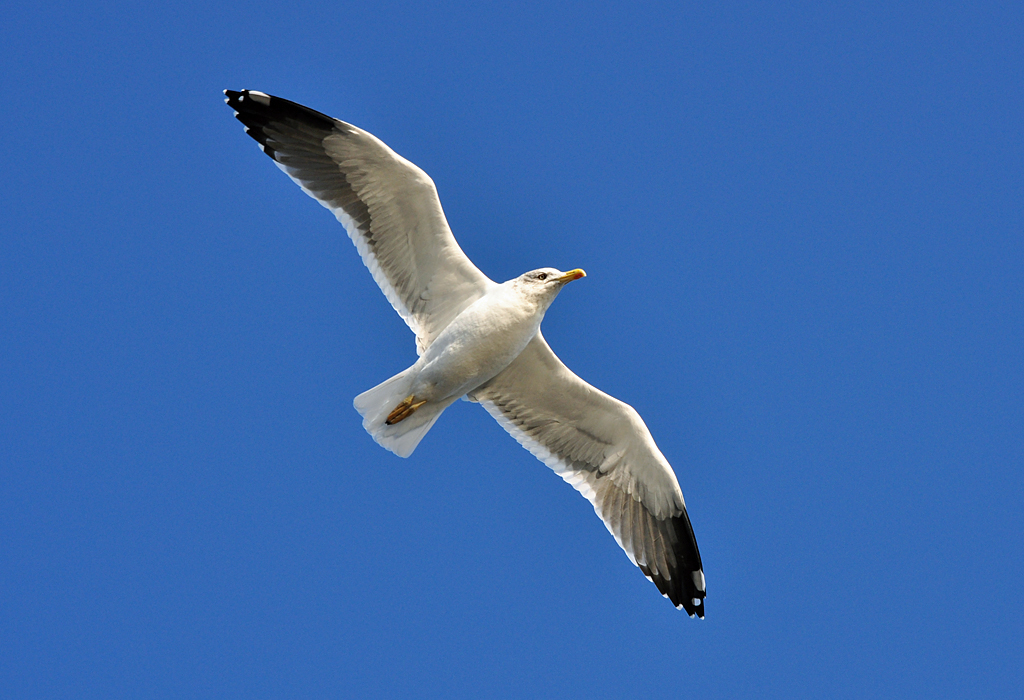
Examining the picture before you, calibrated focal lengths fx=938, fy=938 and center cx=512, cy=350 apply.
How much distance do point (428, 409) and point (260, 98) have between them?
9.08 ft

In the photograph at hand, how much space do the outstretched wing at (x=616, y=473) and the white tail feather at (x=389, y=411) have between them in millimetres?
701

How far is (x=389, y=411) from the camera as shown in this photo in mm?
7266

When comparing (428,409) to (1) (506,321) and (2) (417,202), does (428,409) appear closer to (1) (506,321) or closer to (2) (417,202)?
(1) (506,321)

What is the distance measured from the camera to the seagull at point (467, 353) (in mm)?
7125

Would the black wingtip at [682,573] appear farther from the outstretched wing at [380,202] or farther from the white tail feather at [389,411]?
the outstretched wing at [380,202]

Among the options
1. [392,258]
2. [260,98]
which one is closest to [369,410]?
[392,258]

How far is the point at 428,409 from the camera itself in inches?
289

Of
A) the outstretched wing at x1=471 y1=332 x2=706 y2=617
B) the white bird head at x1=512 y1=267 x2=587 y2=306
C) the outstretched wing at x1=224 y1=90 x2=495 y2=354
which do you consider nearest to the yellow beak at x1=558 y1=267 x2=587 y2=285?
the white bird head at x1=512 y1=267 x2=587 y2=306

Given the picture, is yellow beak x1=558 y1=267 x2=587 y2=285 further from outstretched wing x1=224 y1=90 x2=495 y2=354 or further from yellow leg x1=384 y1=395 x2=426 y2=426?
yellow leg x1=384 y1=395 x2=426 y2=426

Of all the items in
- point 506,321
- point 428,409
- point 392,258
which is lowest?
point 428,409

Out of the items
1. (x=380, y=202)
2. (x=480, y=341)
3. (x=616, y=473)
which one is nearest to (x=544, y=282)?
(x=480, y=341)

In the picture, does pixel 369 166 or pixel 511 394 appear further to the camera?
pixel 511 394

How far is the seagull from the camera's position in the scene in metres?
7.12

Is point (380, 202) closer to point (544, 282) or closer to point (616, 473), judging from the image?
point (544, 282)
